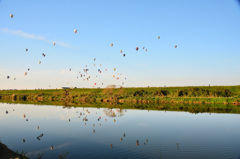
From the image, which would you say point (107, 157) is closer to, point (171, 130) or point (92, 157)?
point (92, 157)

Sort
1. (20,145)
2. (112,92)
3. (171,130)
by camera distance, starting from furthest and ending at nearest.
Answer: (112,92) → (171,130) → (20,145)

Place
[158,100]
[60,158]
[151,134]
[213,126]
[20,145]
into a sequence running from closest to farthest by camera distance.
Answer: [60,158]
[20,145]
[151,134]
[213,126]
[158,100]

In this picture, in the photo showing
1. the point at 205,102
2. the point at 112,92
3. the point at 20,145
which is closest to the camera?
the point at 20,145

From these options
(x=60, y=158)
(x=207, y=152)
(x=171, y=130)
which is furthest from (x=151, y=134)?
(x=60, y=158)

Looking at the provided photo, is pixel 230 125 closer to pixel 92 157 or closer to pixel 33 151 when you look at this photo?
pixel 92 157

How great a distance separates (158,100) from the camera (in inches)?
2692

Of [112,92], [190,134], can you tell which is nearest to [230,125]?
[190,134]

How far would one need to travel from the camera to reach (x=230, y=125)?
1133 inches

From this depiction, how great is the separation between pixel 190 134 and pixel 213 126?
635 centimetres

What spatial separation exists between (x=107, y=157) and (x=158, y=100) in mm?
54439

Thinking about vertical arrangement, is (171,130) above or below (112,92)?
below

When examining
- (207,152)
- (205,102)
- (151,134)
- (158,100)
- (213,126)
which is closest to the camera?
(207,152)

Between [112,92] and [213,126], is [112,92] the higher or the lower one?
the higher one

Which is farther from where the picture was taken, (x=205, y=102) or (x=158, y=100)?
(x=158, y=100)
